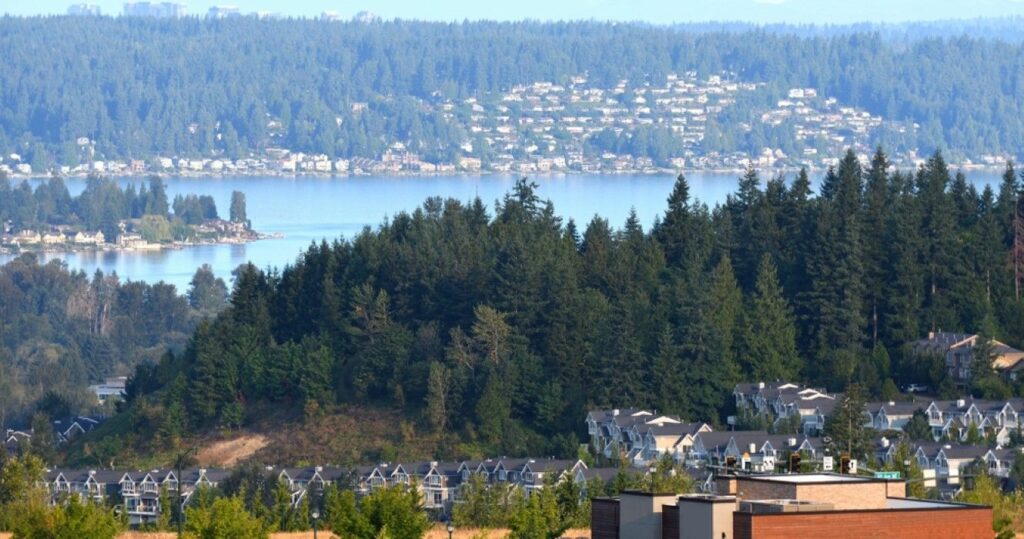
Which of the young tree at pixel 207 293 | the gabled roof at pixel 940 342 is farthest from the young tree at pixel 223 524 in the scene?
the young tree at pixel 207 293

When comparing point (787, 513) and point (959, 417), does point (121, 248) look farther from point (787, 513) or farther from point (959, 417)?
point (787, 513)

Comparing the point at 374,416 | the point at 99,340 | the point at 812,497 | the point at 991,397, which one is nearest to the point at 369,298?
the point at 374,416

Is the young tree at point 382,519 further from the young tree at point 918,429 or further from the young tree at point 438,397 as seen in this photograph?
the young tree at point 438,397

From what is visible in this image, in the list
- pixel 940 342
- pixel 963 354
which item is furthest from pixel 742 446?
pixel 940 342

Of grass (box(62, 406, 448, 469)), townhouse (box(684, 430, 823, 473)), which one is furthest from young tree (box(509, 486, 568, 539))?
grass (box(62, 406, 448, 469))

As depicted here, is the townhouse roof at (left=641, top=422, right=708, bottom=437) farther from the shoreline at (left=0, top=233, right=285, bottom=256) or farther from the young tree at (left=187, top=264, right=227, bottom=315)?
the shoreline at (left=0, top=233, right=285, bottom=256)

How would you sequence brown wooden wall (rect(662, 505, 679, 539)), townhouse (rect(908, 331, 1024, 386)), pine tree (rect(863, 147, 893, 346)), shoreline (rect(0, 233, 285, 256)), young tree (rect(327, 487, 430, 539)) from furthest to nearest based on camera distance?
1. shoreline (rect(0, 233, 285, 256))
2. pine tree (rect(863, 147, 893, 346))
3. townhouse (rect(908, 331, 1024, 386))
4. young tree (rect(327, 487, 430, 539))
5. brown wooden wall (rect(662, 505, 679, 539))
